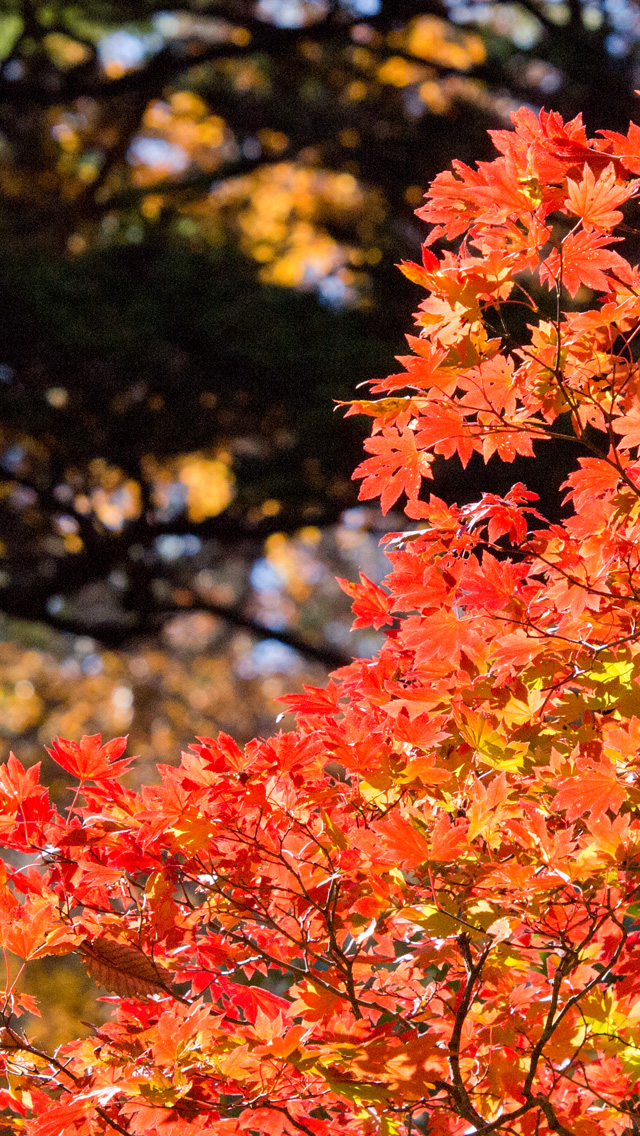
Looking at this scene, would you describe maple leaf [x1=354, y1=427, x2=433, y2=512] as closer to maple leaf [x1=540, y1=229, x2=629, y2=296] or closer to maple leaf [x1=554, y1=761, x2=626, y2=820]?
maple leaf [x1=540, y1=229, x2=629, y2=296]

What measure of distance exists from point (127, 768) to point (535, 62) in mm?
5621

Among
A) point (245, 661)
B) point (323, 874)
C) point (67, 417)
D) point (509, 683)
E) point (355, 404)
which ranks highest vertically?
point (355, 404)

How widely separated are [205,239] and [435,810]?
5.51 meters

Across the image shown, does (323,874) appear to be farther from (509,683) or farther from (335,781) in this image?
(509,683)

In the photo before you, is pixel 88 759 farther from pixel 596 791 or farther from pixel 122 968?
pixel 596 791

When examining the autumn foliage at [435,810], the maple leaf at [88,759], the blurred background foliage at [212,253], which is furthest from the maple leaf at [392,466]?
the blurred background foliage at [212,253]

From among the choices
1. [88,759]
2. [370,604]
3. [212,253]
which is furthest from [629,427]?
[212,253]

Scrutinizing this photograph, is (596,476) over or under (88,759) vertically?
over

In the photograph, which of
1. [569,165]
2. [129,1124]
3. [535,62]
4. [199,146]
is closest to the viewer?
[569,165]

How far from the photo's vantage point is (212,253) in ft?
18.2

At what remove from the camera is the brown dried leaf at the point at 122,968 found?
1290mm

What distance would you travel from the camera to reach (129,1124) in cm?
133

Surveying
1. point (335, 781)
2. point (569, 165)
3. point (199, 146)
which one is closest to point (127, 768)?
point (335, 781)

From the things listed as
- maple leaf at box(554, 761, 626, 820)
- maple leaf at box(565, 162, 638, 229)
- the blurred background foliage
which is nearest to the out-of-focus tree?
the blurred background foliage
